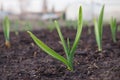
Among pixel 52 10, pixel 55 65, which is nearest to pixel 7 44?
A: pixel 55 65

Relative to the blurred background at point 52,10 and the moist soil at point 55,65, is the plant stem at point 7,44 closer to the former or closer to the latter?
the moist soil at point 55,65

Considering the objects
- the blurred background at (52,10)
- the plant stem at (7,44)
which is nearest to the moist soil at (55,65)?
the plant stem at (7,44)

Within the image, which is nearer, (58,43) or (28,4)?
(58,43)

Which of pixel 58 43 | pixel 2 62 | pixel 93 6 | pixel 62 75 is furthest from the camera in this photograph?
pixel 93 6

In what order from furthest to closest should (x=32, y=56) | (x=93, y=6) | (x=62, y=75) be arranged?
(x=93, y=6) < (x=32, y=56) < (x=62, y=75)

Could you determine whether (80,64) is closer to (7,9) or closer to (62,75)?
(62,75)

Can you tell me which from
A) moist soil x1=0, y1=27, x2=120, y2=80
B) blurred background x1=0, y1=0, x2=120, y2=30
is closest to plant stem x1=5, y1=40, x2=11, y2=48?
moist soil x1=0, y1=27, x2=120, y2=80

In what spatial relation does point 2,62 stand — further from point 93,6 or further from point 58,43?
point 93,6

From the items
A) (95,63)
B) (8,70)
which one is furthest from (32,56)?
(95,63)
